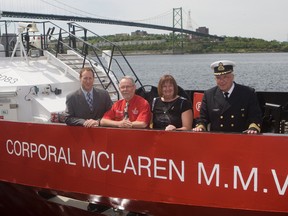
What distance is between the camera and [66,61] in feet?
26.1

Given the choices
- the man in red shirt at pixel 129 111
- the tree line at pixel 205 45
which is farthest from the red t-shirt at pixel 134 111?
the tree line at pixel 205 45

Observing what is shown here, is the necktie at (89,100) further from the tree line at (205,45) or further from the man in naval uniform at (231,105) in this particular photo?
the tree line at (205,45)

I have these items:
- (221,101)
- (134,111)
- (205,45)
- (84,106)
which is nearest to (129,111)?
(134,111)

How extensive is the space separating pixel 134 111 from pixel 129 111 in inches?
2.0

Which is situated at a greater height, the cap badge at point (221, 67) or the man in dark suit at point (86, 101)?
the cap badge at point (221, 67)

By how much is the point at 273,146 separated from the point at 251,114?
62 centimetres

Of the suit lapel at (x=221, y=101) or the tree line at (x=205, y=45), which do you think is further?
the tree line at (x=205, y=45)

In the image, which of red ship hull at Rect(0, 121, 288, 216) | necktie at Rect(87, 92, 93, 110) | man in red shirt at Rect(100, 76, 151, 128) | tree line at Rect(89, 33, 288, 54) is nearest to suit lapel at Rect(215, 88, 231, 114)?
red ship hull at Rect(0, 121, 288, 216)

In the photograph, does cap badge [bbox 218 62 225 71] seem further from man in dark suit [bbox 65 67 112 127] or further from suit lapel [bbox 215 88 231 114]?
man in dark suit [bbox 65 67 112 127]

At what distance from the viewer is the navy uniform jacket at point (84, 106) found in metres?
4.11

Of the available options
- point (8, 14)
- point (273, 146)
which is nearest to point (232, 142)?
point (273, 146)

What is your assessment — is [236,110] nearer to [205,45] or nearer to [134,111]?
[134,111]

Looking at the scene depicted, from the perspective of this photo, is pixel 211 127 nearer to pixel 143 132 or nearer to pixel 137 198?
pixel 143 132

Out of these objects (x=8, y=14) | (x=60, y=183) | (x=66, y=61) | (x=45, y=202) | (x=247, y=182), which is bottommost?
(x=45, y=202)
